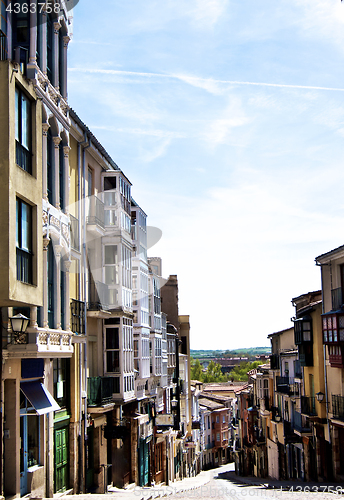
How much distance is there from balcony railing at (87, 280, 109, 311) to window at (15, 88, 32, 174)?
8920 mm

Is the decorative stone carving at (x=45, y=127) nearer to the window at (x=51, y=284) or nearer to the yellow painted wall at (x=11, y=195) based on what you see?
the yellow painted wall at (x=11, y=195)

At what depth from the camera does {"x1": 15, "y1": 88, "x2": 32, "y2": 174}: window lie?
43.0 ft

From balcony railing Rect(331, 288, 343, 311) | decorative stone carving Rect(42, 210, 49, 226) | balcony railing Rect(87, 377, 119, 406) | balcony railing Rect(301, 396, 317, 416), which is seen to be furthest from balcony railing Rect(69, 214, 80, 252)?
balcony railing Rect(301, 396, 317, 416)

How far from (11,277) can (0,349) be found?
1982 mm

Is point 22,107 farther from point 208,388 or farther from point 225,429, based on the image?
point 208,388

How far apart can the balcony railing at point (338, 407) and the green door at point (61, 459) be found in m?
14.7

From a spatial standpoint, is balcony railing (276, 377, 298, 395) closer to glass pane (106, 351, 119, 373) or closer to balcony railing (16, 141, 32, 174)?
glass pane (106, 351, 119, 373)

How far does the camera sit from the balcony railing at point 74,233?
64.5ft

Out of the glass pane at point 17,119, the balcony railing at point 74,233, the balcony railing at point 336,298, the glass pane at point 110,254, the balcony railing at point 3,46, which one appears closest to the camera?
the glass pane at point 17,119

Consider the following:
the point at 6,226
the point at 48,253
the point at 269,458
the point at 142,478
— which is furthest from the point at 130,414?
the point at 269,458

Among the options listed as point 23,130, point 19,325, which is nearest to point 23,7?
point 23,130

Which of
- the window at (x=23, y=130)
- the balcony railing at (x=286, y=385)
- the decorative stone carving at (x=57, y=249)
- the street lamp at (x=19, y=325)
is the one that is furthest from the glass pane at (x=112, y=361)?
the balcony railing at (x=286, y=385)

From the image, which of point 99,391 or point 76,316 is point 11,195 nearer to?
point 76,316

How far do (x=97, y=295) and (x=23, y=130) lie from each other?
10.2 meters
